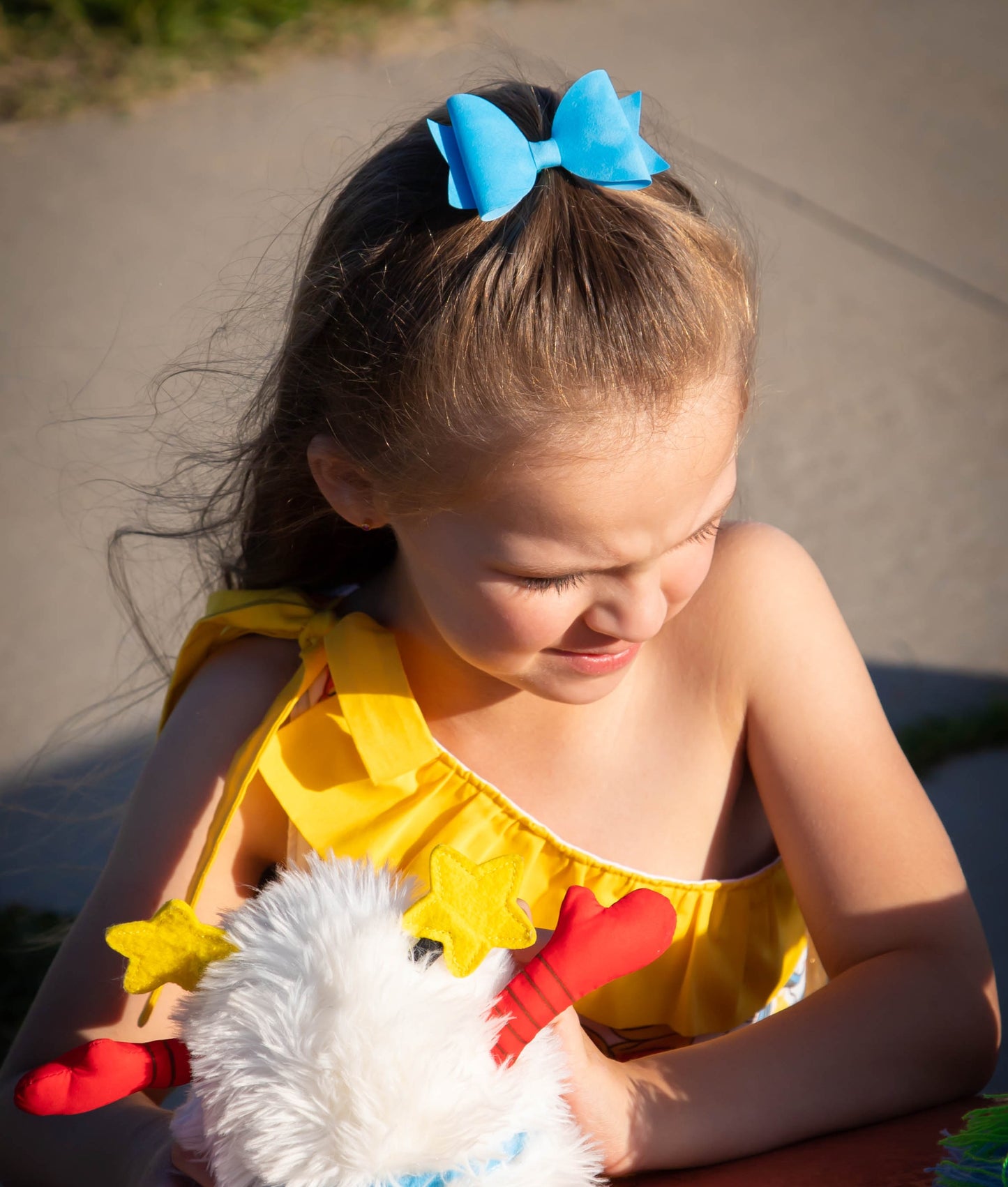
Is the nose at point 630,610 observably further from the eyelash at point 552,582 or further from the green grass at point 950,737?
the green grass at point 950,737

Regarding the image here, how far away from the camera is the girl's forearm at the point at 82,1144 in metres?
1.10

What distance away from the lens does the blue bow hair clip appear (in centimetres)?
100

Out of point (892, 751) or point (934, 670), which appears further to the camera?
point (934, 670)

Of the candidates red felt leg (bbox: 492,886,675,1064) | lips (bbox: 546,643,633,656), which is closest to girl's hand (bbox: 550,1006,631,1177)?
red felt leg (bbox: 492,886,675,1064)

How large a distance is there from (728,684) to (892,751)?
185 millimetres

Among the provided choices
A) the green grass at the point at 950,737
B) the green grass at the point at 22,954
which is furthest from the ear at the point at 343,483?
the green grass at the point at 950,737

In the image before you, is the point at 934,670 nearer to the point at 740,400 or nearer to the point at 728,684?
the point at 728,684

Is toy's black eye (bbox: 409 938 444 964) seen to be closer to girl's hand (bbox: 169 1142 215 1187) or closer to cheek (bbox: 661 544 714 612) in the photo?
girl's hand (bbox: 169 1142 215 1187)

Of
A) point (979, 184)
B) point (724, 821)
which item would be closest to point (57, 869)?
point (724, 821)

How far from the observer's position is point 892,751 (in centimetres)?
125

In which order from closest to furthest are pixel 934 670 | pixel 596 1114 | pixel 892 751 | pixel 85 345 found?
1. pixel 596 1114
2. pixel 892 751
3. pixel 934 670
4. pixel 85 345

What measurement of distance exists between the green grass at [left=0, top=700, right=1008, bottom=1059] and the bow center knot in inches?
54.8

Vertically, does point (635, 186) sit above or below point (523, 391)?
above

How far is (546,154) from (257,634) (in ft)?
2.07
